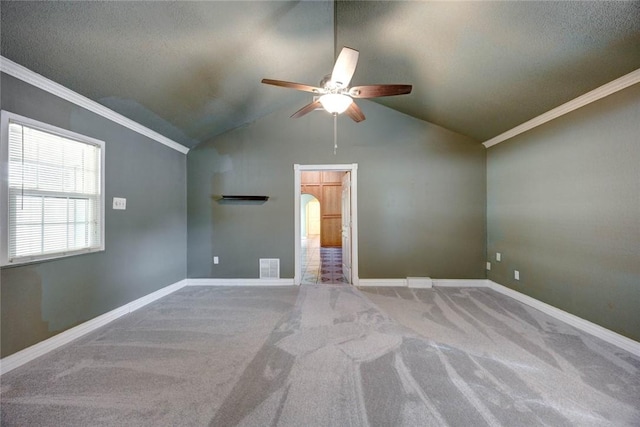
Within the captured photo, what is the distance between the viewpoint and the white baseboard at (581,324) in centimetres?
219

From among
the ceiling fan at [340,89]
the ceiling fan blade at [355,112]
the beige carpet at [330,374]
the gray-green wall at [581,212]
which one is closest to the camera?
the beige carpet at [330,374]

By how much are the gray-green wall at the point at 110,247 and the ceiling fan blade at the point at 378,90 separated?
112 inches

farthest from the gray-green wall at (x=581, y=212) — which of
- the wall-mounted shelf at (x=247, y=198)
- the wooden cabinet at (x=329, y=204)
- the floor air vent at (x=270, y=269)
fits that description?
the wooden cabinet at (x=329, y=204)

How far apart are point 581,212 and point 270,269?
4245 millimetres

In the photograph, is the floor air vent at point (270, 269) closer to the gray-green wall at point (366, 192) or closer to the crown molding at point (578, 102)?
the gray-green wall at point (366, 192)

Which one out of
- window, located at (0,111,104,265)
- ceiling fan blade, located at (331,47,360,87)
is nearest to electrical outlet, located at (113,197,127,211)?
window, located at (0,111,104,265)

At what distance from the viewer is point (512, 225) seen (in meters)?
3.62

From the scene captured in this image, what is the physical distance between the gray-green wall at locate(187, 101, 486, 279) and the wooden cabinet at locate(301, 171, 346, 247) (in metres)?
4.58

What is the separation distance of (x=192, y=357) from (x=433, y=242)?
3851mm

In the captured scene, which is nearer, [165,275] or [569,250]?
[569,250]

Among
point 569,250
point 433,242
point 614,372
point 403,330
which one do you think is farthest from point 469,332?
point 433,242

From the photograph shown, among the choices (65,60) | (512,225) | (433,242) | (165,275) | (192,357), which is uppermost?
(65,60)

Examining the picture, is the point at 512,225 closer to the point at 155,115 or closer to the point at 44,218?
the point at 155,115

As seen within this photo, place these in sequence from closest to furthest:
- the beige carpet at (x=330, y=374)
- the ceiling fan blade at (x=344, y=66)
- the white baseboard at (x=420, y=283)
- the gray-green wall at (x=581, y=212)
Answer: the beige carpet at (x=330, y=374) → the ceiling fan blade at (x=344, y=66) → the gray-green wall at (x=581, y=212) → the white baseboard at (x=420, y=283)
